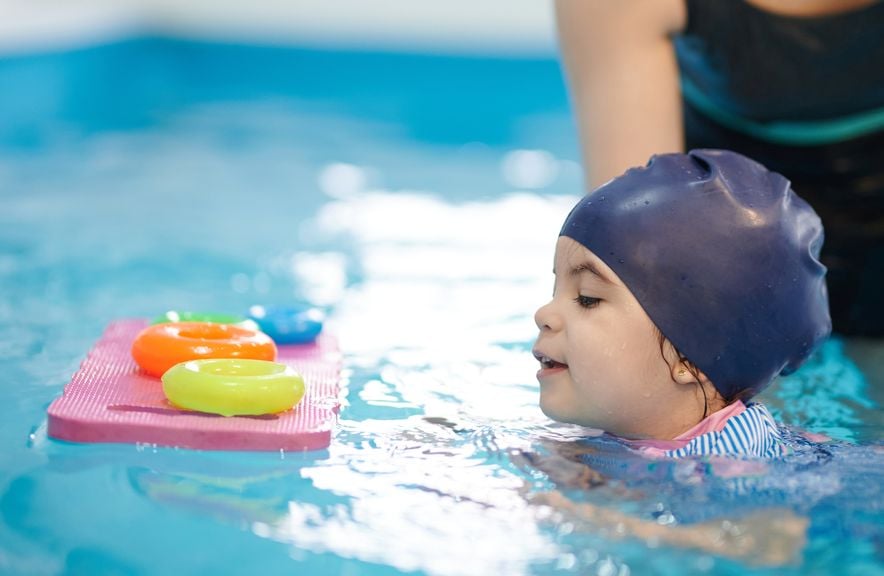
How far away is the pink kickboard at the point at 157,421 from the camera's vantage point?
208cm

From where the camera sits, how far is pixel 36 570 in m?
1.75

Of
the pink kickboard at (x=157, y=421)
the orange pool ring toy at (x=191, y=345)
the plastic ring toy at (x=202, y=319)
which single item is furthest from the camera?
the plastic ring toy at (x=202, y=319)

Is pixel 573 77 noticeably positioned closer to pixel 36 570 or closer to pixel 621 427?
pixel 621 427

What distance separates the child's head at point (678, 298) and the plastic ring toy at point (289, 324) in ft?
2.31

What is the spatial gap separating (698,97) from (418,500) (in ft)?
4.70

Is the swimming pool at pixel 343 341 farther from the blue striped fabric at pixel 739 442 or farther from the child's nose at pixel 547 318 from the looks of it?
the child's nose at pixel 547 318

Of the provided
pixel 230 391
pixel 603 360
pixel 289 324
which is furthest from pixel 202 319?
pixel 603 360

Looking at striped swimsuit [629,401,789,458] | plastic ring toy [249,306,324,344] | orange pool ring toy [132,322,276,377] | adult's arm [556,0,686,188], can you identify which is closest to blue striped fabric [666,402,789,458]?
striped swimsuit [629,401,789,458]

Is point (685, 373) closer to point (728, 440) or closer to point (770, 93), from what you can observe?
point (728, 440)

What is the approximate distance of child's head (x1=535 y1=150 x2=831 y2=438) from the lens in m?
2.09

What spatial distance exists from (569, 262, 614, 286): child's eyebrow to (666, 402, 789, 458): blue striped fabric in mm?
299

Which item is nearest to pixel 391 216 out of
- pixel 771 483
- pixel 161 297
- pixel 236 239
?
pixel 236 239

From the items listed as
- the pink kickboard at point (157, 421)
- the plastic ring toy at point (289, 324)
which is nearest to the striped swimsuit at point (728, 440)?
the pink kickboard at point (157, 421)

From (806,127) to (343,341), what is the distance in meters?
1.14
